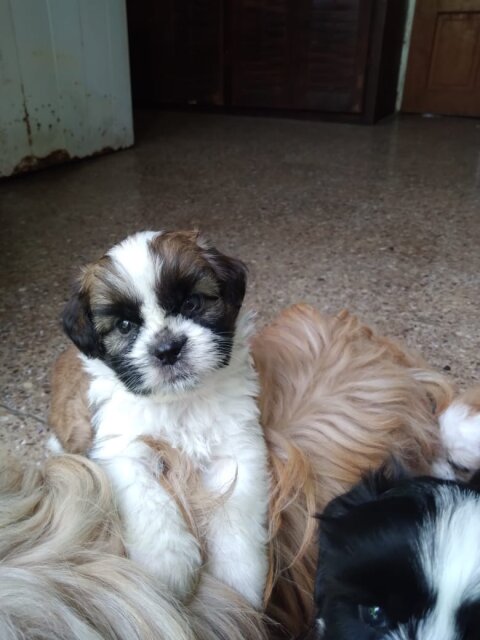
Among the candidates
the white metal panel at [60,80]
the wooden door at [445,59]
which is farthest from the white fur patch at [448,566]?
the wooden door at [445,59]

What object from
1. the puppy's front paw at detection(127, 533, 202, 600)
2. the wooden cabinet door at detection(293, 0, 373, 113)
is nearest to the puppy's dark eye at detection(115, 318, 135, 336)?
the puppy's front paw at detection(127, 533, 202, 600)

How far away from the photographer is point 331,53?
4277 mm

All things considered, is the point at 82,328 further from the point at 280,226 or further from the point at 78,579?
the point at 280,226

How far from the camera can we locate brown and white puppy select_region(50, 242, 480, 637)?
0.79 meters

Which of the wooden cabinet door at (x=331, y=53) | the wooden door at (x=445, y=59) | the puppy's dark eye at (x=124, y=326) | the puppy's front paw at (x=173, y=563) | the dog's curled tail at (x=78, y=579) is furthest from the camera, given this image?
the wooden door at (x=445, y=59)

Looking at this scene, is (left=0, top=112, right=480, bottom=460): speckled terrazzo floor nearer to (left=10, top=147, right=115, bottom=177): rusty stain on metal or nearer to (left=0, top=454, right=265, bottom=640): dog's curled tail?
(left=10, top=147, right=115, bottom=177): rusty stain on metal

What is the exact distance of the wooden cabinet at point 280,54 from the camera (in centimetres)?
417

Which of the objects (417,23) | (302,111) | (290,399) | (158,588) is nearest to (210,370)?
(290,399)

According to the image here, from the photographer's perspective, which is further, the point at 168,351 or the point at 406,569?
the point at 168,351

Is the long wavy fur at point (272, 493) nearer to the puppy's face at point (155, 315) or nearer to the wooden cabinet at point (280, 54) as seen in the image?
the puppy's face at point (155, 315)

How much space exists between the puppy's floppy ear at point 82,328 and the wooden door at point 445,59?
4632 millimetres

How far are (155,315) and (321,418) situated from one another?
11.6 inches

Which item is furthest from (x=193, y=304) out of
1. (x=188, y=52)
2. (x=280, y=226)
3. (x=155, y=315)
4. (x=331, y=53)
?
(x=188, y=52)

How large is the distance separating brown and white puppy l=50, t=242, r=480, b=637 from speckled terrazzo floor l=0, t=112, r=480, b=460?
36 cm
